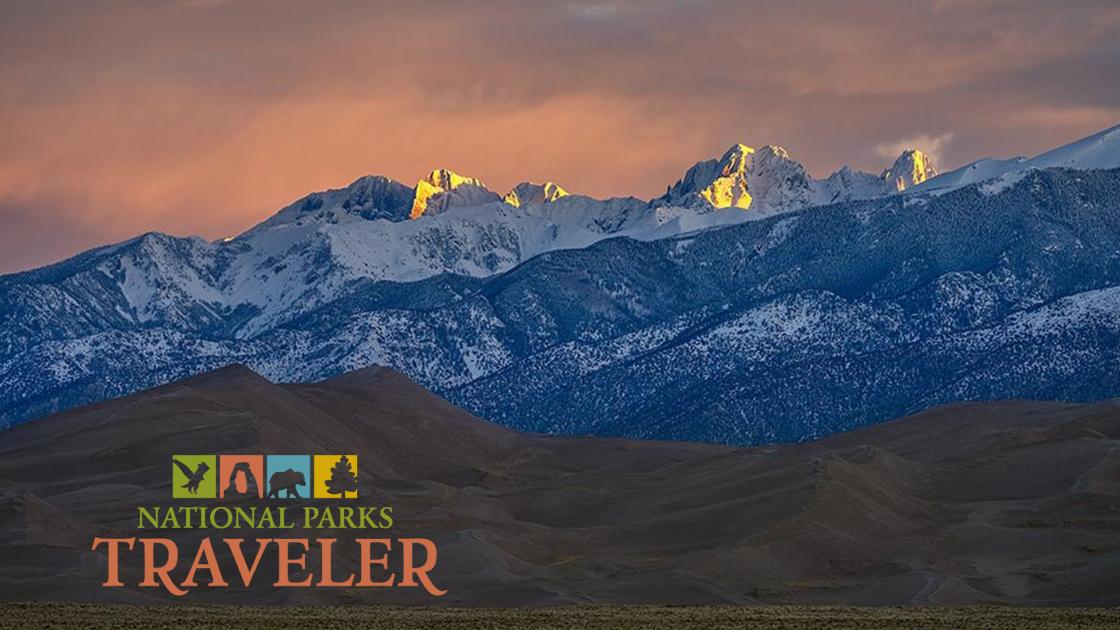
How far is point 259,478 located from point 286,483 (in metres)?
3.44

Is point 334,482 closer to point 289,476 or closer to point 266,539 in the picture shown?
point 289,476

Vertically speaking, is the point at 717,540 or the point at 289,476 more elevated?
the point at 289,476

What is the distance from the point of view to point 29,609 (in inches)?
4090

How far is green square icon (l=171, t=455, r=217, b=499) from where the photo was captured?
170875 mm

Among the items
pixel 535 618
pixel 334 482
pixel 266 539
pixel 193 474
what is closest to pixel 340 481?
pixel 334 482

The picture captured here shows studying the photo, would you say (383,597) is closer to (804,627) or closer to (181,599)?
(181,599)

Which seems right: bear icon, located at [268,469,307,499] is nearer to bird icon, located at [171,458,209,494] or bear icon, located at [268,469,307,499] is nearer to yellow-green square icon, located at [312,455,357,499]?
yellow-green square icon, located at [312,455,357,499]

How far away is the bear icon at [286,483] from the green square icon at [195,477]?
4.73 m

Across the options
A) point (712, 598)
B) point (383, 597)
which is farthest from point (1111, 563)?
point (383, 597)

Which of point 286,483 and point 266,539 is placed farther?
point 286,483

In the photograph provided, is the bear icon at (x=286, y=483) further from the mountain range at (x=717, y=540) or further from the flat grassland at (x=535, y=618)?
the flat grassland at (x=535, y=618)

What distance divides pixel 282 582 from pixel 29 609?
27942 millimetres

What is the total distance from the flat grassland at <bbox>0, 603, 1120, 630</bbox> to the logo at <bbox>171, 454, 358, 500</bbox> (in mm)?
51317

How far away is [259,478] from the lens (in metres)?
177
